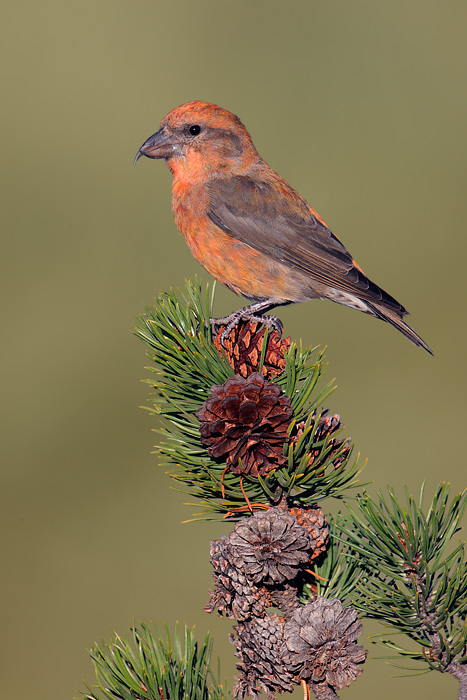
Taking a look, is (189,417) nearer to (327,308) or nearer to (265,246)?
(265,246)

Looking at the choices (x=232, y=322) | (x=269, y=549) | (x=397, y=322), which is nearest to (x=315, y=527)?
(x=269, y=549)

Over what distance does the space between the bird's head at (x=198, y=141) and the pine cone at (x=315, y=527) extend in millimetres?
2148

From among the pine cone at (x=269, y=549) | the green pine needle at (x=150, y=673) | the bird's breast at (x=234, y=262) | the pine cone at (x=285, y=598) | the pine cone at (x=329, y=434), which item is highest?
the bird's breast at (x=234, y=262)

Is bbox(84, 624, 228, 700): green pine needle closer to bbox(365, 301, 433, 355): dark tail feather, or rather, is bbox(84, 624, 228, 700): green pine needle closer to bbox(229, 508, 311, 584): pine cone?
bbox(229, 508, 311, 584): pine cone

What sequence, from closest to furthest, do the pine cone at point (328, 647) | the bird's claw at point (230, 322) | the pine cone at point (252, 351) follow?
the pine cone at point (328, 647)
the pine cone at point (252, 351)
the bird's claw at point (230, 322)

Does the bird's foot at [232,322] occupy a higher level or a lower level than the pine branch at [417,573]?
higher

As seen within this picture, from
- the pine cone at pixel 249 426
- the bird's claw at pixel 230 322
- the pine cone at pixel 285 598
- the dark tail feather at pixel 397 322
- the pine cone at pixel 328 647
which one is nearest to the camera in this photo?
the pine cone at pixel 328 647

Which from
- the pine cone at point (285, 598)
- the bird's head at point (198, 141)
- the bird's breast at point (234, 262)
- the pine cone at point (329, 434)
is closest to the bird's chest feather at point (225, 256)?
the bird's breast at point (234, 262)

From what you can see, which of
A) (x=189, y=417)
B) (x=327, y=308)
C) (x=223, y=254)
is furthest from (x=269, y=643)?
(x=327, y=308)

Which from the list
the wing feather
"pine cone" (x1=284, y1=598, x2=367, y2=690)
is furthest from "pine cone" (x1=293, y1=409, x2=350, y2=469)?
the wing feather

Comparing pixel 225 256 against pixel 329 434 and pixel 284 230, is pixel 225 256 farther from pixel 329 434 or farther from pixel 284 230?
pixel 329 434

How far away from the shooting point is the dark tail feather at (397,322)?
9.27 feet

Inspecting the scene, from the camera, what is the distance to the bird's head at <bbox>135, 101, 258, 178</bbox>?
3.15 meters

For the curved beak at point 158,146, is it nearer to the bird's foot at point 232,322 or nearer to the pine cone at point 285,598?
the bird's foot at point 232,322
